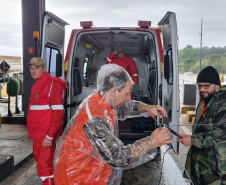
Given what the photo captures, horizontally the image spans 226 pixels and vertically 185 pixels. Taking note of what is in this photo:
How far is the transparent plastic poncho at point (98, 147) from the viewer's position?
133 centimetres

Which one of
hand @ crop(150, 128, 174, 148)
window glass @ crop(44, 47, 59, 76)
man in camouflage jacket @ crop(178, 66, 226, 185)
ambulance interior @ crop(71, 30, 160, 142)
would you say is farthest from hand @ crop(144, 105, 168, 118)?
window glass @ crop(44, 47, 59, 76)

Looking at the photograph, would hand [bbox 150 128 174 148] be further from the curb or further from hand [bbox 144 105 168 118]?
the curb

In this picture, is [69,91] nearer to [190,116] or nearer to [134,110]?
[134,110]

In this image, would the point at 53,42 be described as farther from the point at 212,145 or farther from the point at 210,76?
the point at 212,145

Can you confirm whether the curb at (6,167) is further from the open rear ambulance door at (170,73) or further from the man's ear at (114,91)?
the man's ear at (114,91)

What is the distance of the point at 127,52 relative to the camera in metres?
6.98

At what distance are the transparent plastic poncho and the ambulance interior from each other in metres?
1.68

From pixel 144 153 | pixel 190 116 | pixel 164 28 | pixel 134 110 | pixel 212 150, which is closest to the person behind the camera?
pixel 144 153

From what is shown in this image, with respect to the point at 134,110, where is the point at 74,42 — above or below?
above

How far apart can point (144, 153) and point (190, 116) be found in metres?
6.09

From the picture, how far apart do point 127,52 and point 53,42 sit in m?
3.70

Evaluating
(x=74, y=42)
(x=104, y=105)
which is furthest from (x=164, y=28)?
(x=104, y=105)

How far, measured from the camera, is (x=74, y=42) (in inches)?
142

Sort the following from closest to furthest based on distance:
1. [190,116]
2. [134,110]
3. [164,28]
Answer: [134,110], [164,28], [190,116]
